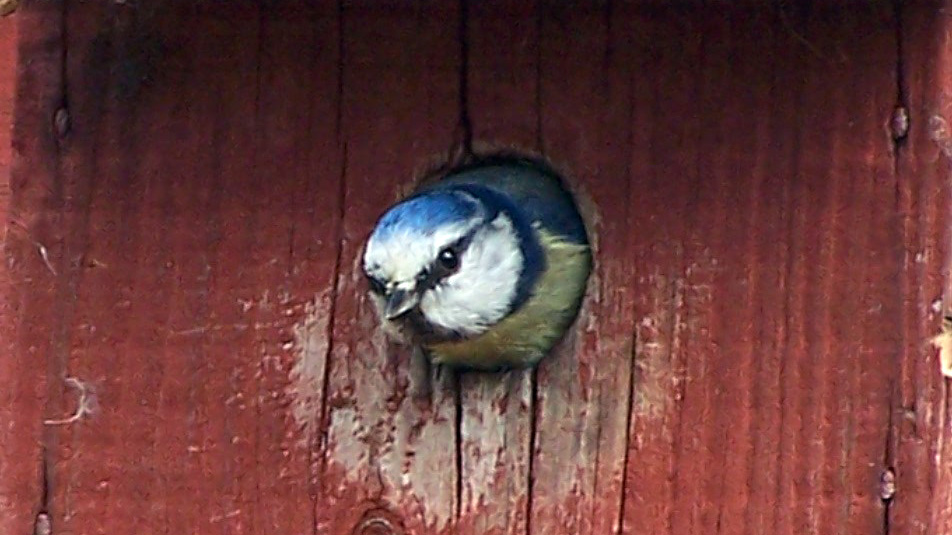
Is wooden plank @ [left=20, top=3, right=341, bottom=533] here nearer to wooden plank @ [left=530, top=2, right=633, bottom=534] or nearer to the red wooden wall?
the red wooden wall

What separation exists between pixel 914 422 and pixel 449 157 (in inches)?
16.4

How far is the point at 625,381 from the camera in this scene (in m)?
1.53

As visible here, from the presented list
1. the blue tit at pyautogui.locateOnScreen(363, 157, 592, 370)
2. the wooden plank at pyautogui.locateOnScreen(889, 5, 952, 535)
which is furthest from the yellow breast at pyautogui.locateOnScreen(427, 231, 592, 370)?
the wooden plank at pyautogui.locateOnScreen(889, 5, 952, 535)

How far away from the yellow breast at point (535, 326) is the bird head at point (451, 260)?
0.01 m

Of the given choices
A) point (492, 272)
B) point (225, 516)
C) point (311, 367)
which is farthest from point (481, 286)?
point (225, 516)

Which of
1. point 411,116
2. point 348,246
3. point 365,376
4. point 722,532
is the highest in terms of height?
point 411,116

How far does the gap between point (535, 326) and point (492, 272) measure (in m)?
0.06

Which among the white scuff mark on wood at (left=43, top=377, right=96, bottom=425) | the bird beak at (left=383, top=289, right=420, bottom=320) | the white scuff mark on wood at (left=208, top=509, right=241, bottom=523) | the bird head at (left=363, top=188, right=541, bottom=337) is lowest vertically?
the white scuff mark on wood at (left=208, top=509, right=241, bottom=523)

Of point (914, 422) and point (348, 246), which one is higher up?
point (348, 246)

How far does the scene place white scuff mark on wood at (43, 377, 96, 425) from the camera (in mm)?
1601

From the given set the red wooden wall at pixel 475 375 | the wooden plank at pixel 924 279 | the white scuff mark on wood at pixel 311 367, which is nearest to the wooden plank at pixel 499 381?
the red wooden wall at pixel 475 375

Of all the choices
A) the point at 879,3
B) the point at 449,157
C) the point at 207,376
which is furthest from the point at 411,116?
the point at 879,3

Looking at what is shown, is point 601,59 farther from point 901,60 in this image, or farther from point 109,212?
point 109,212

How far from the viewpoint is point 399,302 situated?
1.51 meters
